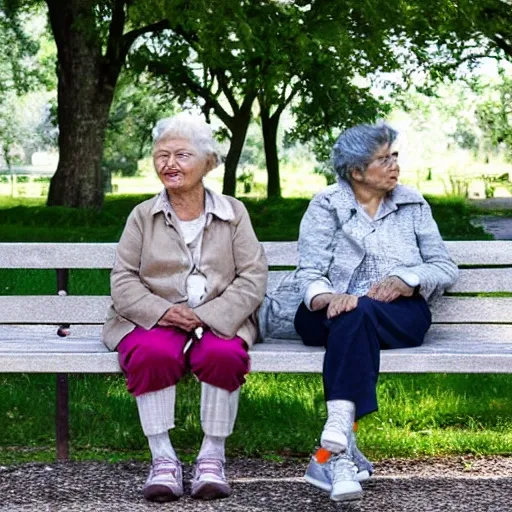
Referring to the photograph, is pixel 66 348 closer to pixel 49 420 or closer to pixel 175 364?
pixel 175 364

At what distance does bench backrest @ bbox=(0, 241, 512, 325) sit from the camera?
4.72 meters

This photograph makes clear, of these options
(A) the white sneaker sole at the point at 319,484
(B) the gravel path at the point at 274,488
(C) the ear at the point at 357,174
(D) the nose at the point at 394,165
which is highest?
(D) the nose at the point at 394,165

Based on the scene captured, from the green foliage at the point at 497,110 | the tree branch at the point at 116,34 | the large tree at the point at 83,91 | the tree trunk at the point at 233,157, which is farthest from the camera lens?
the green foliage at the point at 497,110

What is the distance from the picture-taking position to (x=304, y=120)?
30.6m

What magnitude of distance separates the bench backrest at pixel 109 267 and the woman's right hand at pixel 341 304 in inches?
28.8

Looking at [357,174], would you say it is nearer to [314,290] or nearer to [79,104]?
[314,290]

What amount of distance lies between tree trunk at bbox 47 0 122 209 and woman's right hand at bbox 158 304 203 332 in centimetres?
1326

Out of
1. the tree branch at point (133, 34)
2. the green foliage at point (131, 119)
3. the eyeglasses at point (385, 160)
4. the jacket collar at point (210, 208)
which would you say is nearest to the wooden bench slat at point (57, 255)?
the jacket collar at point (210, 208)

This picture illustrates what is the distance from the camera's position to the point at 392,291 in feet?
13.9

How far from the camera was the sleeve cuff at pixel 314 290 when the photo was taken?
13.9 feet

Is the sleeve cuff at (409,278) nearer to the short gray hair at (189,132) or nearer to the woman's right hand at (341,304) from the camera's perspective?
the woman's right hand at (341,304)

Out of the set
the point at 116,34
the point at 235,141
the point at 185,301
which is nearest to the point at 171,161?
the point at 185,301

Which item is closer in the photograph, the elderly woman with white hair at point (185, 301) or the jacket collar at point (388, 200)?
the elderly woman with white hair at point (185, 301)

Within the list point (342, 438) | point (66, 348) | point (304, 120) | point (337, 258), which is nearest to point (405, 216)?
point (337, 258)
